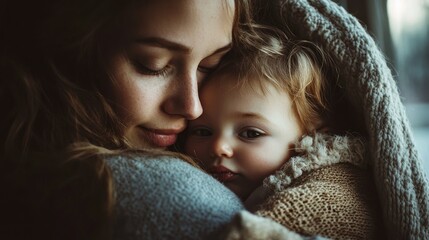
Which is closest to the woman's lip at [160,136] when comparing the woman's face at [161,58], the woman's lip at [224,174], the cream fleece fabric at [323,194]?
the woman's face at [161,58]

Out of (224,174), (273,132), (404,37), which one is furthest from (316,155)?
(404,37)

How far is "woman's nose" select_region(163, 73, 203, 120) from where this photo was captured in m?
1.04

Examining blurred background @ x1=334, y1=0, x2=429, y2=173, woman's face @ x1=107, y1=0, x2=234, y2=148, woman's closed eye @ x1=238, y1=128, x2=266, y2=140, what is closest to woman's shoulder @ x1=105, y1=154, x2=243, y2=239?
woman's face @ x1=107, y1=0, x2=234, y2=148

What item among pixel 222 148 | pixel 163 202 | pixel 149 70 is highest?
pixel 149 70

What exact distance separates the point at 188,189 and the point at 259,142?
12.8 inches

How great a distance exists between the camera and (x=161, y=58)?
3.24 feet

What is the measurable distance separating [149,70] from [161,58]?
4 cm

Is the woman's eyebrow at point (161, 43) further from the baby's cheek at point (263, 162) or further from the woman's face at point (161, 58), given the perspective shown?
the baby's cheek at point (263, 162)

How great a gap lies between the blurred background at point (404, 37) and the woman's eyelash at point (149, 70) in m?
0.75

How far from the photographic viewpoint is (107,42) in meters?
1.00

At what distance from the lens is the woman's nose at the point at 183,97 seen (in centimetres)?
104

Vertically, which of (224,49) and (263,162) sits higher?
(224,49)

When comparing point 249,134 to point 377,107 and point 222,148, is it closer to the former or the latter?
point 222,148

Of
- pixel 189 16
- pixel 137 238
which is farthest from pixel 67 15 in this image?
pixel 137 238
